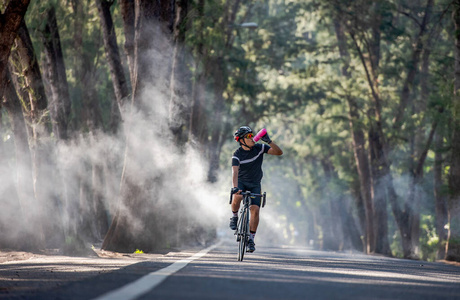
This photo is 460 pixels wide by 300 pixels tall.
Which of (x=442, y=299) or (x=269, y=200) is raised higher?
(x=269, y=200)

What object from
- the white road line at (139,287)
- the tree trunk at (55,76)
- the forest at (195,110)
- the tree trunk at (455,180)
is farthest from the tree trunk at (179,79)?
the white road line at (139,287)

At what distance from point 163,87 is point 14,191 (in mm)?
5039

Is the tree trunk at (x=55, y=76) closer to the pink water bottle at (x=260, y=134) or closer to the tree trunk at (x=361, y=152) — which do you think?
the pink water bottle at (x=260, y=134)

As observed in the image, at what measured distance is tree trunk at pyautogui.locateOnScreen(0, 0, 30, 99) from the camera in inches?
465

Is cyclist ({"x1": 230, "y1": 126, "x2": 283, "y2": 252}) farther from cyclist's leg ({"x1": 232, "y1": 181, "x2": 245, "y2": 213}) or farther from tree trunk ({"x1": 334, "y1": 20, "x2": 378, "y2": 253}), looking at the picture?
tree trunk ({"x1": 334, "y1": 20, "x2": 378, "y2": 253})

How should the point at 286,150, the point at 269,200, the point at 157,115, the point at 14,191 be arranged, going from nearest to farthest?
the point at 157,115 → the point at 14,191 → the point at 286,150 → the point at 269,200

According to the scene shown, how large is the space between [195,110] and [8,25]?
2082 centimetres

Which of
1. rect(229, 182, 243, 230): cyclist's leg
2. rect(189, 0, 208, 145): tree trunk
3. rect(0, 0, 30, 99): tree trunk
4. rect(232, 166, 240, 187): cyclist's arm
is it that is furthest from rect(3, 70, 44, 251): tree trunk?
rect(189, 0, 208, 145): tree trunk

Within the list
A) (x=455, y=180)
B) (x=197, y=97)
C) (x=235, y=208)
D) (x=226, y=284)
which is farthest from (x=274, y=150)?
(x=197, y=97)

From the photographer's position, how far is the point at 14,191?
66.5ft

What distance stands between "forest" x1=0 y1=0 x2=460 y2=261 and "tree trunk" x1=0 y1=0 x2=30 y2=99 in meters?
0.02

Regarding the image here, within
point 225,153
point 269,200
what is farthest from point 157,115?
point 269,200

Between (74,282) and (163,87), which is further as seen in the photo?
(163,87)

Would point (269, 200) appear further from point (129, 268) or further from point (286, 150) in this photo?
point (129, 268)
